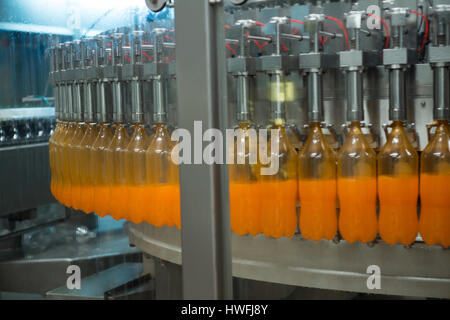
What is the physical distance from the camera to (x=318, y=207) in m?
0.87

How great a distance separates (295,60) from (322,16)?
9cm

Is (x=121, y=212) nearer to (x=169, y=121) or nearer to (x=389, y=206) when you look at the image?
(x=169, y=121)

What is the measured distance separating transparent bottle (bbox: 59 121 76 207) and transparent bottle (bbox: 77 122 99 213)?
6 centimetres

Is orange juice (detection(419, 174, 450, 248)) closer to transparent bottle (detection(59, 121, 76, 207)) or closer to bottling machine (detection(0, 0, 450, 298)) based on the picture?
bottling machine (detection(0, 0, 450, 298))

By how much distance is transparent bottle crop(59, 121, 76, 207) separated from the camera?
1.21 m

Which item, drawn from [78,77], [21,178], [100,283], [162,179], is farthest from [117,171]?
[21,178]

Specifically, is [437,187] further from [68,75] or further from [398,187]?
[68,75]

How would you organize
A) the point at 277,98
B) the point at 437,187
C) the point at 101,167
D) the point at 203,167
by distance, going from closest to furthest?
the point at 203,167, the point at 437,187, the point at 277,98, the point at 101,167

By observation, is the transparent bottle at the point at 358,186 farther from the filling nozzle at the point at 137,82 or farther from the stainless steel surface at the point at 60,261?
the stainless steel surface at the point at 60,261

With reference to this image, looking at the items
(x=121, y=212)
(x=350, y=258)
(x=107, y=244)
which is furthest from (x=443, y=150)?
(x=107, y=244)

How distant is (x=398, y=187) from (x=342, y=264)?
6.8 inches

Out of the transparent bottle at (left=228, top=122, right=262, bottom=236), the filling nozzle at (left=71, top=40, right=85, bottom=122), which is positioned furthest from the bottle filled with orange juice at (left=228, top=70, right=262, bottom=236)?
the filling nozzle at (left=71, top=40, right=85, bottom=122)

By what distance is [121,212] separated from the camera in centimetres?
110

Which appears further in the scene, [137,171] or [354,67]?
[137,171]
